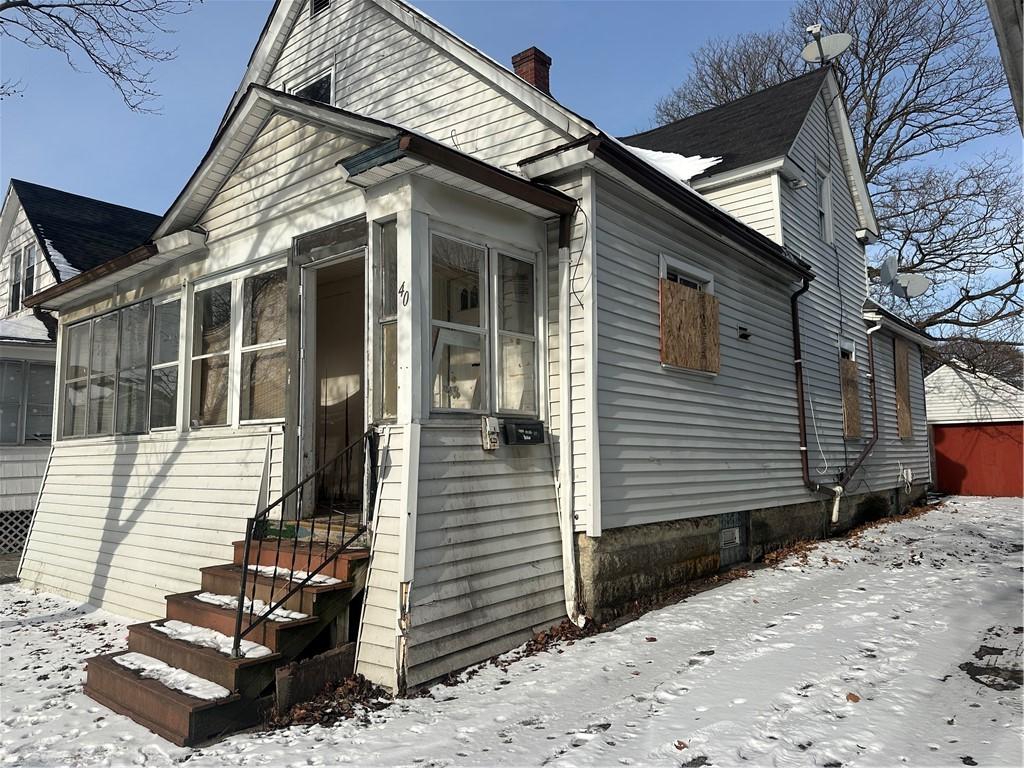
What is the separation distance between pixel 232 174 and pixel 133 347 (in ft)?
9.46

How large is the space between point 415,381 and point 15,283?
16.1 meters

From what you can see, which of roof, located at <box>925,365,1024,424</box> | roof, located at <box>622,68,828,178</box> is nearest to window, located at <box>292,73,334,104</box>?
roof, located at <box>622,68,828,178</box>

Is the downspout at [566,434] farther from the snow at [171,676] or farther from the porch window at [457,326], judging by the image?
the snow at [171,676]

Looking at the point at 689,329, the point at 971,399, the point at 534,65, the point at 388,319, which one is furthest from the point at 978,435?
the point at 388,319

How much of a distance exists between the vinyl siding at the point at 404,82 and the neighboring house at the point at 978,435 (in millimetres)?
20821

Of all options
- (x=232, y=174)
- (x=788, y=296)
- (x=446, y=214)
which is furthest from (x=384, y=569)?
(x=788, y=296)

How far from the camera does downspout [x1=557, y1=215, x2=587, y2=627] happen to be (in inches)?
249

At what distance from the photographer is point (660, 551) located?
735cm

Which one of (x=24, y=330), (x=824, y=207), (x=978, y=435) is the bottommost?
(x=978, y=435)

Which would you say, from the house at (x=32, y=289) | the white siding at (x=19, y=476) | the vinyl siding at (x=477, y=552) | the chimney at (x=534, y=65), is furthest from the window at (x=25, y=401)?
the vinyl siding at (x=477, y=552)

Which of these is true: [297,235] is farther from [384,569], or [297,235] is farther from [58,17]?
[58,17]

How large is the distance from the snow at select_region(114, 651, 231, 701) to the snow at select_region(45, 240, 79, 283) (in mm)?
12051

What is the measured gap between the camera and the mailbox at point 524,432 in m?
6.09

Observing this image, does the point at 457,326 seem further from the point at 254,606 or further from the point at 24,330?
the point at 24,330
